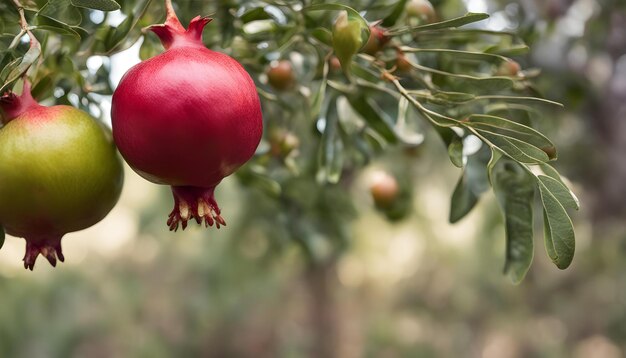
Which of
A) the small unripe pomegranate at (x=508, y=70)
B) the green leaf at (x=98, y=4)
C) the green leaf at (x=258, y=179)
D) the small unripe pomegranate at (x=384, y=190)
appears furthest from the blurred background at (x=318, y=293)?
the green leaf at (x=98, y=4)

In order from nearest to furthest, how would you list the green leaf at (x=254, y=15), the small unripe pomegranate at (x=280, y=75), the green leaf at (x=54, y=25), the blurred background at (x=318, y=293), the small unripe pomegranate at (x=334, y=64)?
the green leaf at (x=54, y=25)
the green leaf at (x=254, y=15)
the small unripe pomegranate at (x=334, y=64)
the small unripe pomegranate at (x=280, y=75)
the blurred background at (x=318, y=293)

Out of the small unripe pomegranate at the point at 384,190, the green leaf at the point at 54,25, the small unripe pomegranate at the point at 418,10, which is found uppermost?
the green leaf at the point at 54,25

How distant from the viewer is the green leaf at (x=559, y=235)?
1.82 ft

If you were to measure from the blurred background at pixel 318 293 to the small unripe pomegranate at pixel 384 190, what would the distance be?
4.66 ft

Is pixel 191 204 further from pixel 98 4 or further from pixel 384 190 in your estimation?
pixel 384 190

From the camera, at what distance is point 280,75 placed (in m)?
0.93

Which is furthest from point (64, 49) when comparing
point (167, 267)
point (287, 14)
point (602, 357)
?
point (602, 357)

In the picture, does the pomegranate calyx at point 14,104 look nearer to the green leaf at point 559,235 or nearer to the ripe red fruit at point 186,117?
the ripe red fruit at point 186,117

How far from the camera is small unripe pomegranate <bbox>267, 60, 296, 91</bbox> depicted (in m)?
0.92

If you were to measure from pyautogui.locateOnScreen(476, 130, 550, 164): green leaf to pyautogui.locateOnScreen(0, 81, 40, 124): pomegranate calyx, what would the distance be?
37 centimetres

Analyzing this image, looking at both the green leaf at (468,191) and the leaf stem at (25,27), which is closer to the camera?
the leaf stem at (25,27)

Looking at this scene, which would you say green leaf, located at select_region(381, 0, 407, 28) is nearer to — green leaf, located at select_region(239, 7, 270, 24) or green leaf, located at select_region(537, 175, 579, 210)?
green leaf, located at select_region(239, 7, 270, 24)

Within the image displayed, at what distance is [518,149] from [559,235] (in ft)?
0.24

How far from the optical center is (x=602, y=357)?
6.34 metres
